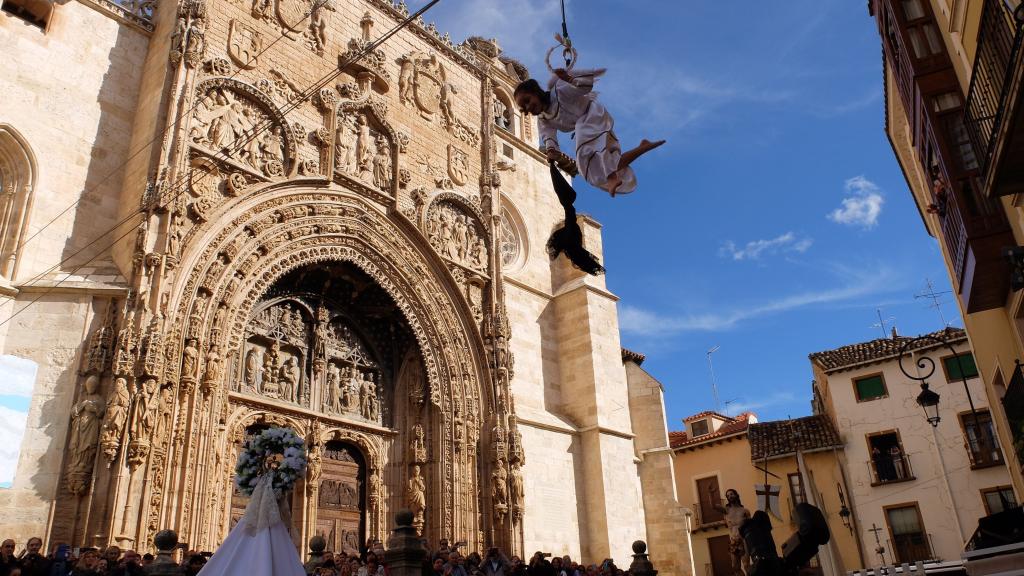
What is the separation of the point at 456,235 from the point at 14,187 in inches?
286

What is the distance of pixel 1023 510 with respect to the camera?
297 inches

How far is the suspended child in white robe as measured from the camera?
6352 mm

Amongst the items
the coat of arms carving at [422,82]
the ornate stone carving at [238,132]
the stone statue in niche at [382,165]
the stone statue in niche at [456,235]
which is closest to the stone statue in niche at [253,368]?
the ornate stone carving at [238,132]

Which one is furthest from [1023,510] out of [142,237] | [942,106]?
[142,237]

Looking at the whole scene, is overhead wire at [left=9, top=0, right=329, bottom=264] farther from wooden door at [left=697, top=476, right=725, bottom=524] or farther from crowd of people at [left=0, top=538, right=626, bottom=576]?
wooden door at [left=697, top=476, right=725, bottom=524]

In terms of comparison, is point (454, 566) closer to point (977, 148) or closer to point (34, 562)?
point (34, 562)

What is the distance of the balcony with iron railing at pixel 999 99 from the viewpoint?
5949mm

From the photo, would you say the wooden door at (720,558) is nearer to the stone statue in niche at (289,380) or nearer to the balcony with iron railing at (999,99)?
the stone statue in niche at (289,380)

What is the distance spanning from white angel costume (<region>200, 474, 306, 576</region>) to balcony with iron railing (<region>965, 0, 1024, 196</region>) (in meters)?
6.25

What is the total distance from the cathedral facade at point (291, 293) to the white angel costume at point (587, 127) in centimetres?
586

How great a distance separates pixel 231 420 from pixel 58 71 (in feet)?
18.1

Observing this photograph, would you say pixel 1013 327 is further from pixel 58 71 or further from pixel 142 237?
pixel 58 71

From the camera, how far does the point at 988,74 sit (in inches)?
287

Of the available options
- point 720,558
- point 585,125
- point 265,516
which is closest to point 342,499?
point 265,516
